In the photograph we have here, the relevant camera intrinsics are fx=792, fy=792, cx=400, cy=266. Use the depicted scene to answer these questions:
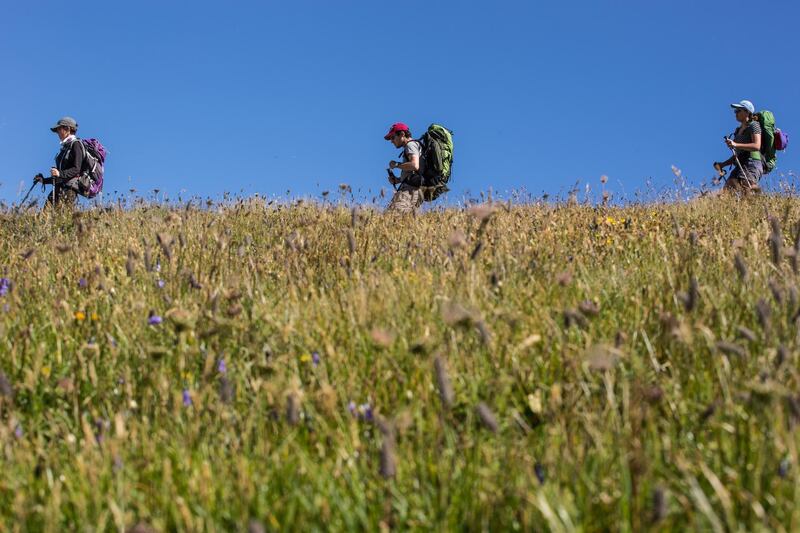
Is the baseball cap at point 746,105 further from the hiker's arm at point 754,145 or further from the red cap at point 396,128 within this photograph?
the red cap at point 396,128

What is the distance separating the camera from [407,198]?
10.1 m

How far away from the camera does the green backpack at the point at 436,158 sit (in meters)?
10.1

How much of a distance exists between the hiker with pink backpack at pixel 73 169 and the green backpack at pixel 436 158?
16.6ft

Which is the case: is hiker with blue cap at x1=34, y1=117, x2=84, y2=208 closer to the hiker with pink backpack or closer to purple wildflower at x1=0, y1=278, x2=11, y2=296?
the hiker with pink backpack

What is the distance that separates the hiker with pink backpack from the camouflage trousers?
4716mm

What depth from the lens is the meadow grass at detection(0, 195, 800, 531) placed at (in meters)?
1.91

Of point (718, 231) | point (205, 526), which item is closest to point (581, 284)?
point (205, 526)

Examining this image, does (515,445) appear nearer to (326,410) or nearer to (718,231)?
(326,410)

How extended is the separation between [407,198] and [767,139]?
515cm

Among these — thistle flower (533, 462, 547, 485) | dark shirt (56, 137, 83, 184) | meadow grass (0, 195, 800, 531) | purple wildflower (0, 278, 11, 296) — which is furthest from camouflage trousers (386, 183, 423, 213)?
thistle flower (533, 462, 547, 485)

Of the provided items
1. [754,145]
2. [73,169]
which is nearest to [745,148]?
[754,145]

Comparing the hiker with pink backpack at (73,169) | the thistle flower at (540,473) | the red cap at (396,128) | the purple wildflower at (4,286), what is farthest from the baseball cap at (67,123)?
the thistle flower at (540,473)

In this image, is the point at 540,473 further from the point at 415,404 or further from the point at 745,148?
Result: the point at 745,148

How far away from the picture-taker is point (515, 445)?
2.16 metres
